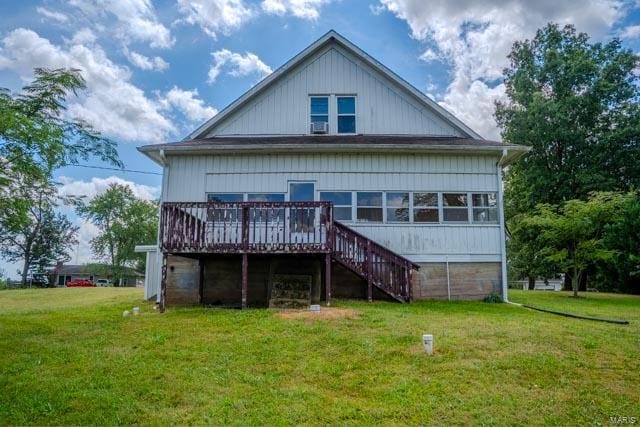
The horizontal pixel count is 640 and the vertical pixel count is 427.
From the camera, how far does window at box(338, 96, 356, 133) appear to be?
13.5 m

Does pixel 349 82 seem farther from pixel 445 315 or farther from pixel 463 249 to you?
pixel 445 315

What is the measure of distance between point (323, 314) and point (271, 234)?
2944 millimetres

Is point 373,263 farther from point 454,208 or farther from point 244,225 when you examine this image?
point 244,225

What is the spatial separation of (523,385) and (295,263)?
6918 millimetres

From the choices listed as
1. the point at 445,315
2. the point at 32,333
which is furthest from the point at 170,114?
the point at 445,315

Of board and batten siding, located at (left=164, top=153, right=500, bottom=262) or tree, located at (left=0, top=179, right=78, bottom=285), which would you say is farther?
tree, located at (left=0, top=179, right=78, bottom=285)

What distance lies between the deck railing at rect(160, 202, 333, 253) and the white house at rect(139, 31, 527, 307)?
2.52ft

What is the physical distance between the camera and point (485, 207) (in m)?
12.3

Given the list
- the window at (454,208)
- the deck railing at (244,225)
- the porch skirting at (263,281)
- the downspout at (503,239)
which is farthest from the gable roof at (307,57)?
the deck railing at (244,225)

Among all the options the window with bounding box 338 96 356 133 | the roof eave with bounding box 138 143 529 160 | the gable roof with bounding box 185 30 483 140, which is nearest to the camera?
the roof eave with bounding box 138 143 529 160

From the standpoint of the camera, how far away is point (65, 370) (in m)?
5.46

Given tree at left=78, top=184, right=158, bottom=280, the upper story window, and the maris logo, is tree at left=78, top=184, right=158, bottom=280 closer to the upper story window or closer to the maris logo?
the upper story window

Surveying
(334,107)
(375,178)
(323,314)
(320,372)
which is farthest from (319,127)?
(320,372)

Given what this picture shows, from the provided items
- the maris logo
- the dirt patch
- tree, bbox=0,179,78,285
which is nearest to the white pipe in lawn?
the maris logo
